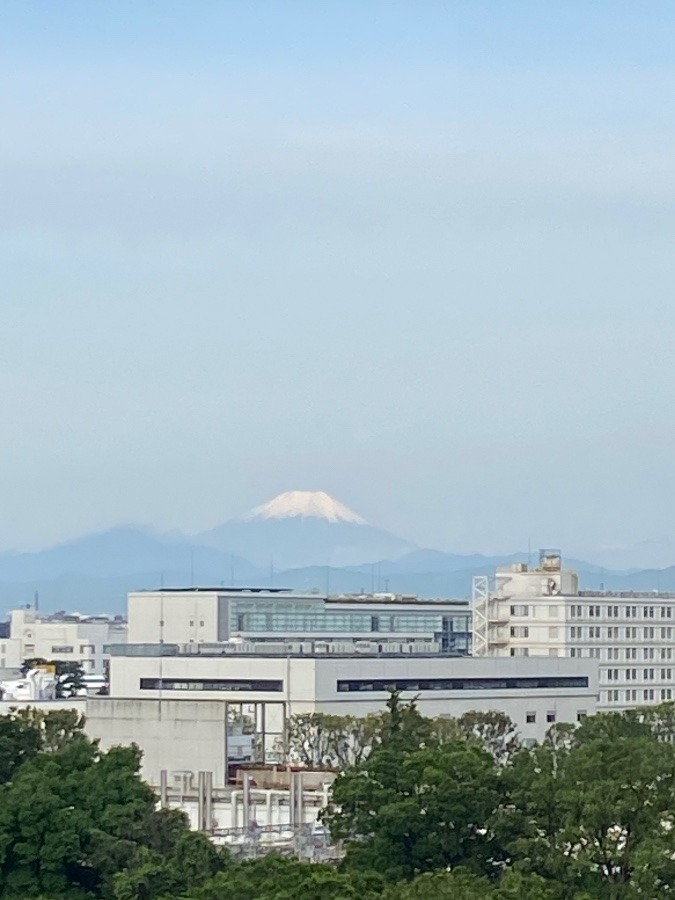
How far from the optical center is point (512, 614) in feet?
421

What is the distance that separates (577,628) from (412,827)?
8369cm

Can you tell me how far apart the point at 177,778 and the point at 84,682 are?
6032 cm

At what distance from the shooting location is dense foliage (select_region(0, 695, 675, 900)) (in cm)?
4134

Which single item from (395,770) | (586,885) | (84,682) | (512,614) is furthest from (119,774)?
(84,682)

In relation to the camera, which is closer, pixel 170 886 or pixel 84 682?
pixel 170 886

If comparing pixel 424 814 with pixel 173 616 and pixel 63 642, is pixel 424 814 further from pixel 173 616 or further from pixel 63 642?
pixel 63 642

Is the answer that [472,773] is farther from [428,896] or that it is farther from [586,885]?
[428,896]

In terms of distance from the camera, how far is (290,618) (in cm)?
15500

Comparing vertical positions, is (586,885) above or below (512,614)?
below

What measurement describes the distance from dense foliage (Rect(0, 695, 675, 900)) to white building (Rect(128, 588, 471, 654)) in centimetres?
8727

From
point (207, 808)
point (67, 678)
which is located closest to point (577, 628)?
point (67, 678)

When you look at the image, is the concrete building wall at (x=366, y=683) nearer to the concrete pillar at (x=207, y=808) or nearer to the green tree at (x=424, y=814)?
the concrete pillar at (x=207, y=808)

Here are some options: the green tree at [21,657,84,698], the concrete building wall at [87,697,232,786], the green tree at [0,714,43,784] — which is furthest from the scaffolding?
the green tree at [0,714,43,784]

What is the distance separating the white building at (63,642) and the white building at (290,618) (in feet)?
75.5
